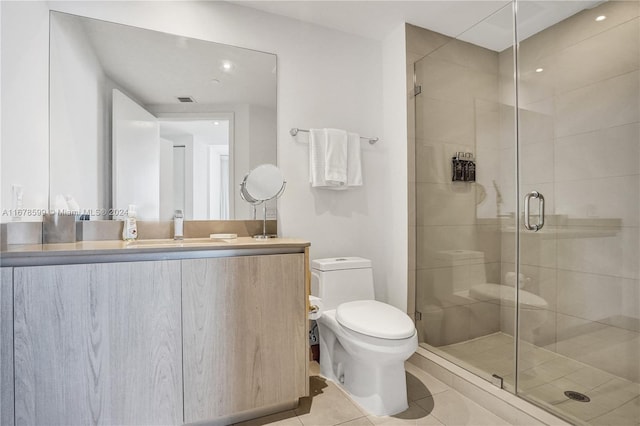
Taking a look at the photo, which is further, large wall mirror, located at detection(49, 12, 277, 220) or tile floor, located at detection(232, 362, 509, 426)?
large wall mirror, located at detection(49, 12, 277, 220)

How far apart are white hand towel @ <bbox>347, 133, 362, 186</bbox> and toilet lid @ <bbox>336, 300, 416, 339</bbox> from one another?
2.67 ft

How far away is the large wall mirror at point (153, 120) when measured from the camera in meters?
1.58

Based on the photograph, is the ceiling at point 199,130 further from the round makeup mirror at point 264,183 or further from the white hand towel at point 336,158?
the white hand towel at point 336,158

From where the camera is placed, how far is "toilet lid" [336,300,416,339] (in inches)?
56.4

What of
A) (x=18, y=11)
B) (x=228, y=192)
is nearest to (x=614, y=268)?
(x=228, y=192)

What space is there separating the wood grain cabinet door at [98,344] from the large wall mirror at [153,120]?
21.8 inches

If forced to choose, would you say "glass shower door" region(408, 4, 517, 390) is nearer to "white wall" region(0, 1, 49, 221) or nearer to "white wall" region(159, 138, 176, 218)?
"white wall" region(159, 138, 176, 218)

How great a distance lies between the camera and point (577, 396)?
155 centimetres

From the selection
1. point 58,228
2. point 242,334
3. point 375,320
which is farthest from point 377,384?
point 58,228

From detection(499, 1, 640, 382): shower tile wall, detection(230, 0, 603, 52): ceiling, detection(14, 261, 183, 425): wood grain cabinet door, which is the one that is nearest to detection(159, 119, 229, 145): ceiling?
detection(230, 0, 603, 52): ceiling

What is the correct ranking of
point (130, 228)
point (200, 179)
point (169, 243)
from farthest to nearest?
1. point (200, 179)
2. point (130, 228)
3. point (169, 243)

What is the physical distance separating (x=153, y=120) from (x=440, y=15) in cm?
193

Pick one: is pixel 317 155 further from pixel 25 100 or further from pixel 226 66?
pixel 25 100

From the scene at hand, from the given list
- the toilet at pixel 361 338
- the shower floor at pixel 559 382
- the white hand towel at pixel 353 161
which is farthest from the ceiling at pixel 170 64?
the shower floor at pixel 559 382
